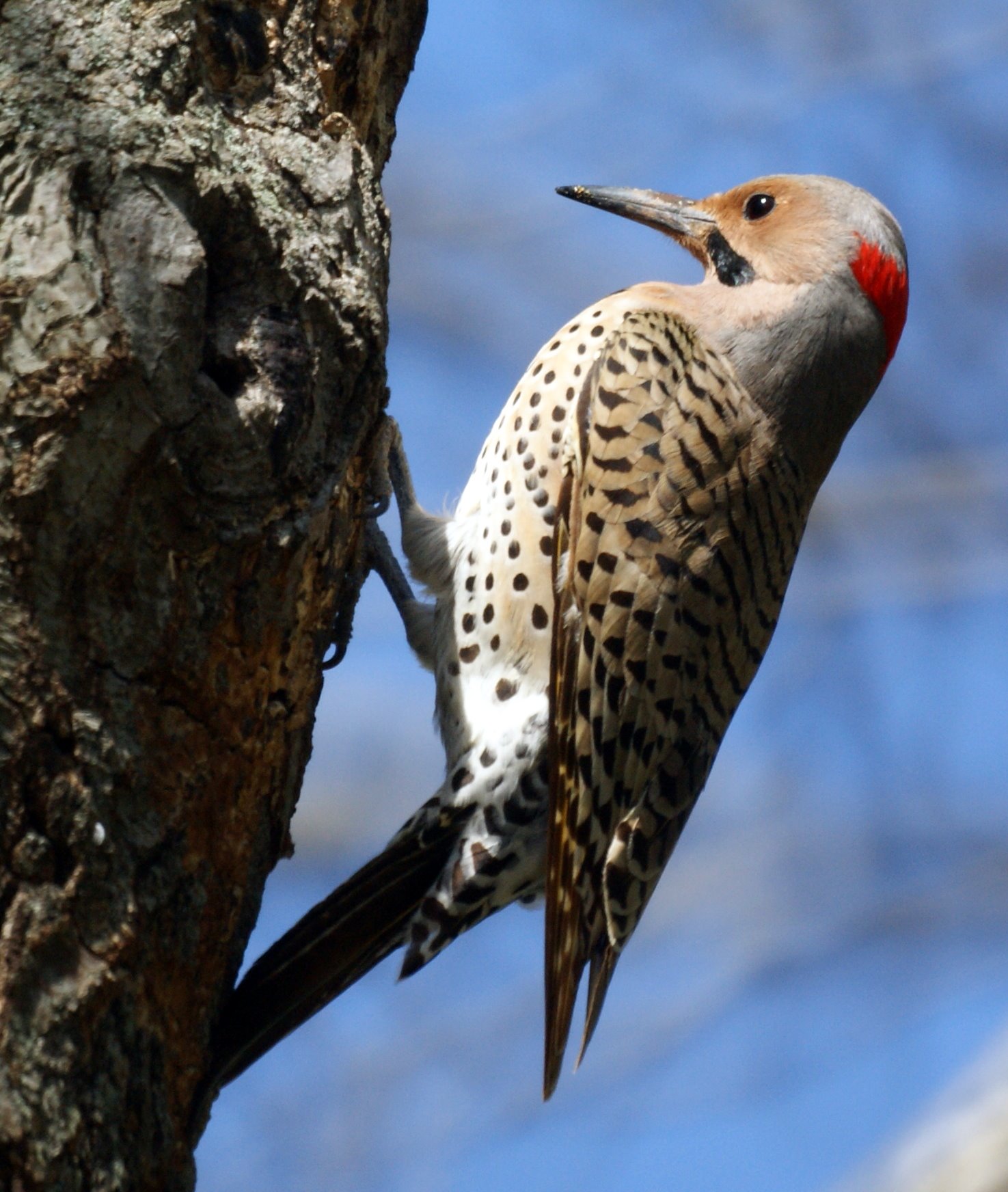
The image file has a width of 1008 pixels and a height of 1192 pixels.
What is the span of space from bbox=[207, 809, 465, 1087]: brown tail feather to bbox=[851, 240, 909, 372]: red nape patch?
1597 mm

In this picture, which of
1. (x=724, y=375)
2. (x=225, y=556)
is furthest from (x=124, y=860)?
(x=724, y=375)

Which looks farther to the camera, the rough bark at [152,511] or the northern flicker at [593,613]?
the northern flicker at [593,613]

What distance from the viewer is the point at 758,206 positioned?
143 inches

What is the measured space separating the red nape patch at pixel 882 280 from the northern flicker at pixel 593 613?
0.22 metres

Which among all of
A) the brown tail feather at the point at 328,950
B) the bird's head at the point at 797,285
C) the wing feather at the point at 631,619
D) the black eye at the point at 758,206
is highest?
the black eye at the point at 758,206

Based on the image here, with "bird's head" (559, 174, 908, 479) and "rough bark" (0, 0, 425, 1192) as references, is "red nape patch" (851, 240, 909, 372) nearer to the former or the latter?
"bird's head" (559, 174, 908, 479)

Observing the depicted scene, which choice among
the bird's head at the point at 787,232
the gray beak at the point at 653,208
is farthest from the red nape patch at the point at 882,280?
the gray beak at the point at 653,208

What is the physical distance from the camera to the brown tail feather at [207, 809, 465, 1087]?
2.26 m

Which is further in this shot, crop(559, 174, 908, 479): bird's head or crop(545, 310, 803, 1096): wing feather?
crop(559, 174, 908, 479): bird's head

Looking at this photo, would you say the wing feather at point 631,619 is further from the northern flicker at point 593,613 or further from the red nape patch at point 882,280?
the red nape patch at point 882,280

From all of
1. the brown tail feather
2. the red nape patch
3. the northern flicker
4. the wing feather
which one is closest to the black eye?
the red nape patch

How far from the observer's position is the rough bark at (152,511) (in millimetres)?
1771

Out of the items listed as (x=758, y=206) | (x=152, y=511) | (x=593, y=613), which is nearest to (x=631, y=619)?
(x=593, y=613)

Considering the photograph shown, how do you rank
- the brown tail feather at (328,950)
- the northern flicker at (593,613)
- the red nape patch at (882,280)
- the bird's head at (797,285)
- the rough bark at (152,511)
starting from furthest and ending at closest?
the red nape patch at (882,280)
the bird's head at (797,285)
the northern flicker at (593,613)
the brown tail feather at (328,950)
the rough bark at (152,511)
